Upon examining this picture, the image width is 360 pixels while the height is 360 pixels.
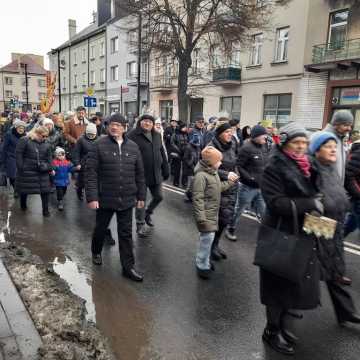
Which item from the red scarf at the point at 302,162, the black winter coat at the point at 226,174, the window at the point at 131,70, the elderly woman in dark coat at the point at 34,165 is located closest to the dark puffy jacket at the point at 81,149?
the elderly woman in dark coat at the point at 34,165

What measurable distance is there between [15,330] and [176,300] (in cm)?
154

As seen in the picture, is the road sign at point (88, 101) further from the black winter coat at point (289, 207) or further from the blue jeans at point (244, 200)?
the black winter coat at point (289, 207)

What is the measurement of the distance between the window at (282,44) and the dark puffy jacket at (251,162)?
1630 centimetres

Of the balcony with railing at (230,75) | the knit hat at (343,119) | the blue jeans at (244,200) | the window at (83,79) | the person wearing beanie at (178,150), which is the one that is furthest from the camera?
the window at (83,79)

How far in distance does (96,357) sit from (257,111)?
67.3ft

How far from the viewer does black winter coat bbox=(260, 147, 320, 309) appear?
2.76 meters

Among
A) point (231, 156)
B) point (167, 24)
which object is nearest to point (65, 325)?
point (231, 156)

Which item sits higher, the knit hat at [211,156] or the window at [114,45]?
the window at [114,45]

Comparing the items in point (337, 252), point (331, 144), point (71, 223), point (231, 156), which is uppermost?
point (331, 144)

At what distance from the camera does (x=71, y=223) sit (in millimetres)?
6426

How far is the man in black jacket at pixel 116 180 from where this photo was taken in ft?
13.7

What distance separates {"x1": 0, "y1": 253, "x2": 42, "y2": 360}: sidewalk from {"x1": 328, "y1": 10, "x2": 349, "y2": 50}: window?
17684mm

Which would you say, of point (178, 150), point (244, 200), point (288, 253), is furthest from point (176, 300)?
point (178, 150)

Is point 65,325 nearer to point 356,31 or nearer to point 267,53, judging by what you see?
point 356,31
